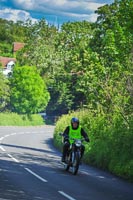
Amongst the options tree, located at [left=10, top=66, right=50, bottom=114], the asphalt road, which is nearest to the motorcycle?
the asphalt road

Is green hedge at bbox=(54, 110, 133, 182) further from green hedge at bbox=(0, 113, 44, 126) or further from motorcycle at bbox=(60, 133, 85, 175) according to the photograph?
green hedge at bbox=(0, 113, 44, 126)

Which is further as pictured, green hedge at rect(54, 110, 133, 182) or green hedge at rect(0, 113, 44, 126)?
green hedge at rect(0, 113, 44, 126)

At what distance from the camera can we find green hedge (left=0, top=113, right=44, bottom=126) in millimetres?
71938

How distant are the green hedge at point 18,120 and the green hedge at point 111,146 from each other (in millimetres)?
45824

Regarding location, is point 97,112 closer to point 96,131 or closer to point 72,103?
point 96,131

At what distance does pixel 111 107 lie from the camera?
1038 inches

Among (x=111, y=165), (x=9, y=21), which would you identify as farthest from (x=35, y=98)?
(x=9, y=21)

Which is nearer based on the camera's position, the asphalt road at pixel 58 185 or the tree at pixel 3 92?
the asphalt road at pixel 58 185

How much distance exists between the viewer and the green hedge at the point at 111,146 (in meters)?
18.4

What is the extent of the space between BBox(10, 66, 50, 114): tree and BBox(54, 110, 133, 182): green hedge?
51.8 metres

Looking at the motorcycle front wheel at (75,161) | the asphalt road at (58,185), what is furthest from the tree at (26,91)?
the motorcycle front wheel at (75,161)

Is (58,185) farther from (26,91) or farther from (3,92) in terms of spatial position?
(26,91)

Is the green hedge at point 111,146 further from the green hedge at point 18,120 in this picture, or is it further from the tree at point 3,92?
the tree at point 3,92

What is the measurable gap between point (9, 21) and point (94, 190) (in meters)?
151
